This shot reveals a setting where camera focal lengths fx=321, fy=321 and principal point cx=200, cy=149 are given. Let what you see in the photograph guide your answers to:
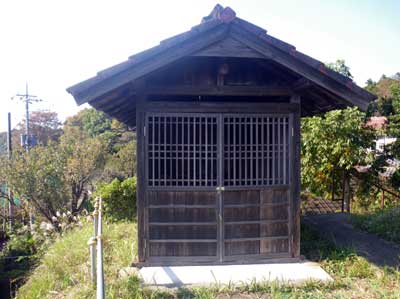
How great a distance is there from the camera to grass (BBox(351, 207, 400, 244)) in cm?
626

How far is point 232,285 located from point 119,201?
6.09 meters

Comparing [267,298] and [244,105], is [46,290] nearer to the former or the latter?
[267,298]

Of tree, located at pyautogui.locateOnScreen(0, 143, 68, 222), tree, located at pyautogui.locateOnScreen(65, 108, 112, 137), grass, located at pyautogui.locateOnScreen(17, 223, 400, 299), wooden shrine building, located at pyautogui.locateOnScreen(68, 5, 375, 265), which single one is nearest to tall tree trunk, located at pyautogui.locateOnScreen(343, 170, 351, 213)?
grass, located at pyautogui.locateOnScreen(17, 223, 400, 299)

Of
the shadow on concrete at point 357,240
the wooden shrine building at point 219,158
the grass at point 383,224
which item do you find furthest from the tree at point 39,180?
the grass at point 383,224

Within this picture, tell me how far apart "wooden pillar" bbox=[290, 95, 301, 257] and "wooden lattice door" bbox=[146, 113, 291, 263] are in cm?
10

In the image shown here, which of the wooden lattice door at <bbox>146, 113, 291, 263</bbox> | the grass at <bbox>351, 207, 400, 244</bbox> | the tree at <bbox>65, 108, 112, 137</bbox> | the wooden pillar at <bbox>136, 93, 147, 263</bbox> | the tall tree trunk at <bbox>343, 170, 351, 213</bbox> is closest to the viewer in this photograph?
the wooden pillar at <bbox>136, 93, 147, 263</bbox>

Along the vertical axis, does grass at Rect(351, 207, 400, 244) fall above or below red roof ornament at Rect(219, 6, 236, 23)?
below

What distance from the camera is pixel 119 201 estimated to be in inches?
373

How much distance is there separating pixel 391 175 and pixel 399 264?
833 centimetres

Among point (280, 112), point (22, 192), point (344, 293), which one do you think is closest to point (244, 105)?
point (280, 112)

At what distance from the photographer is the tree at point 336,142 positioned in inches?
433

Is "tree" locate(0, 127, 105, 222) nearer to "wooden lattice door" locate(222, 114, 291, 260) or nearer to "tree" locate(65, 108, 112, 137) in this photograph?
"wooden lattice door" locate(222, 114, 291, 260)

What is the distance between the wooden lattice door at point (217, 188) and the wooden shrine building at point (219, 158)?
15mm

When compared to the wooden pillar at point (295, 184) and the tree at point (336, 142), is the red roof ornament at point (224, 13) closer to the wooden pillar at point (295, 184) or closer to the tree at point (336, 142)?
the wooden pillar at point (295, 184)
